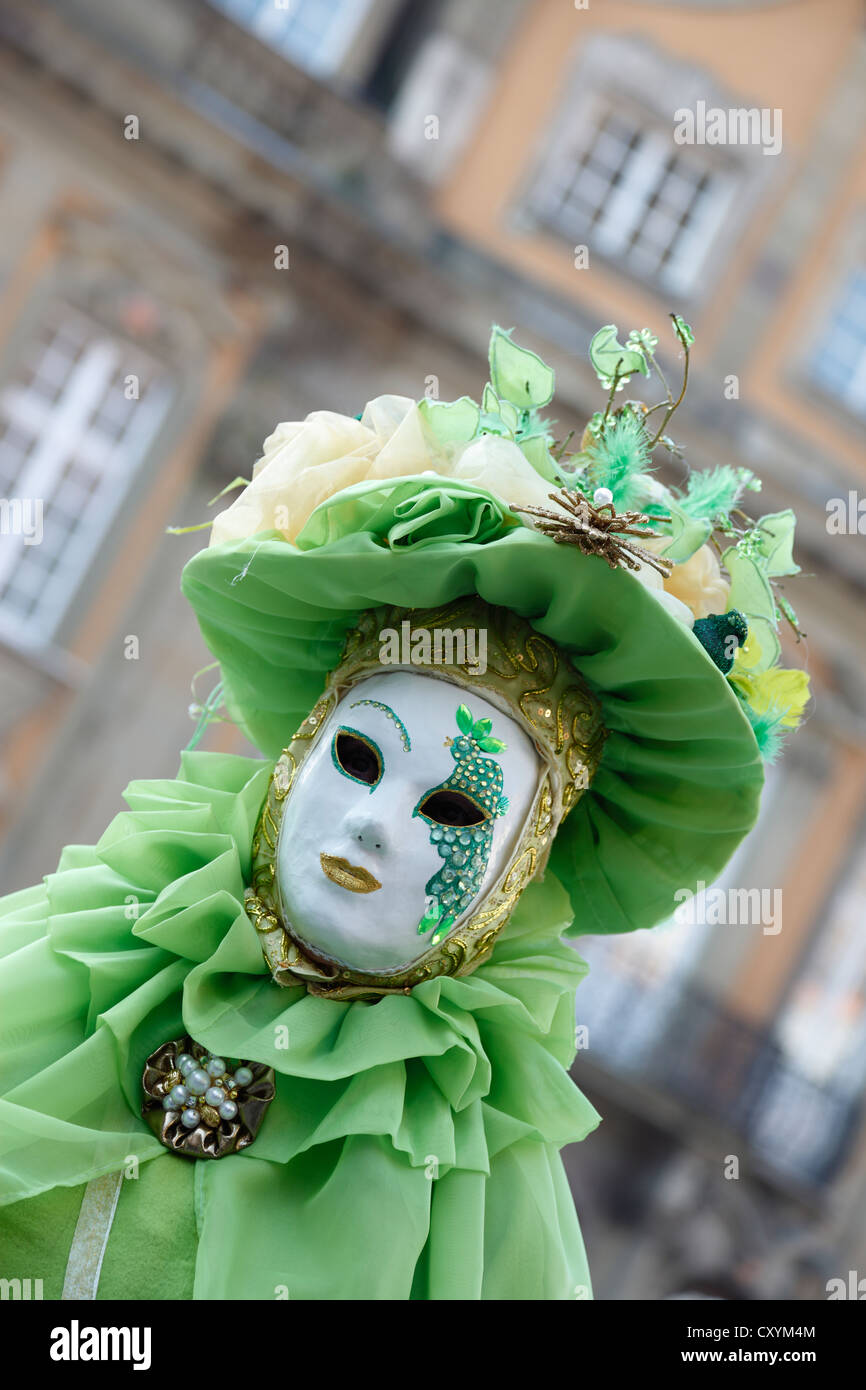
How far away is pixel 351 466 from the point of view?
273cm

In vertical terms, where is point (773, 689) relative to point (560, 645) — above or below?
above

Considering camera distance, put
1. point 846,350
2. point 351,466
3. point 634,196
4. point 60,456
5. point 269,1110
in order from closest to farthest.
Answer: point 269,1110
point 351,466
point 60,456
point 634,196
point 846,350

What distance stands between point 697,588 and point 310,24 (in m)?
8.32

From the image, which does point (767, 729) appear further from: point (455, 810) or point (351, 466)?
point (351, 466)

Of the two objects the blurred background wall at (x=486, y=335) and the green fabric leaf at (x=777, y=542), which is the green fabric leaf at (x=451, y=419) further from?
the blurred background wall at (x=486, y=335)

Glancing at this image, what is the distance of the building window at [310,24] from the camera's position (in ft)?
31.9

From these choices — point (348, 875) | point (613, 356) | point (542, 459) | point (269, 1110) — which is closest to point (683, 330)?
point (613, 356)

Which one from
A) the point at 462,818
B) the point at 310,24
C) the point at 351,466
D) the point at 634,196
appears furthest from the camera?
the point at 634,196

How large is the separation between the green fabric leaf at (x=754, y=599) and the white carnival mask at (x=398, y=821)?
0.48m

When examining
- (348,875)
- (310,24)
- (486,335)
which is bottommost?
(348,875)

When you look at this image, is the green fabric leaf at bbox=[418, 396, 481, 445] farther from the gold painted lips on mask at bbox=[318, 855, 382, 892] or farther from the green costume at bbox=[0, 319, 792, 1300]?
the gold painted lips on mask at bbox=[318, 855, 382, 892]

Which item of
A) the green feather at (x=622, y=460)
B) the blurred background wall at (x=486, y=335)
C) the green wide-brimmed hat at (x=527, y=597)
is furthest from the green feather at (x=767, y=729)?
the blurred background wall at (x=486, y=335)
